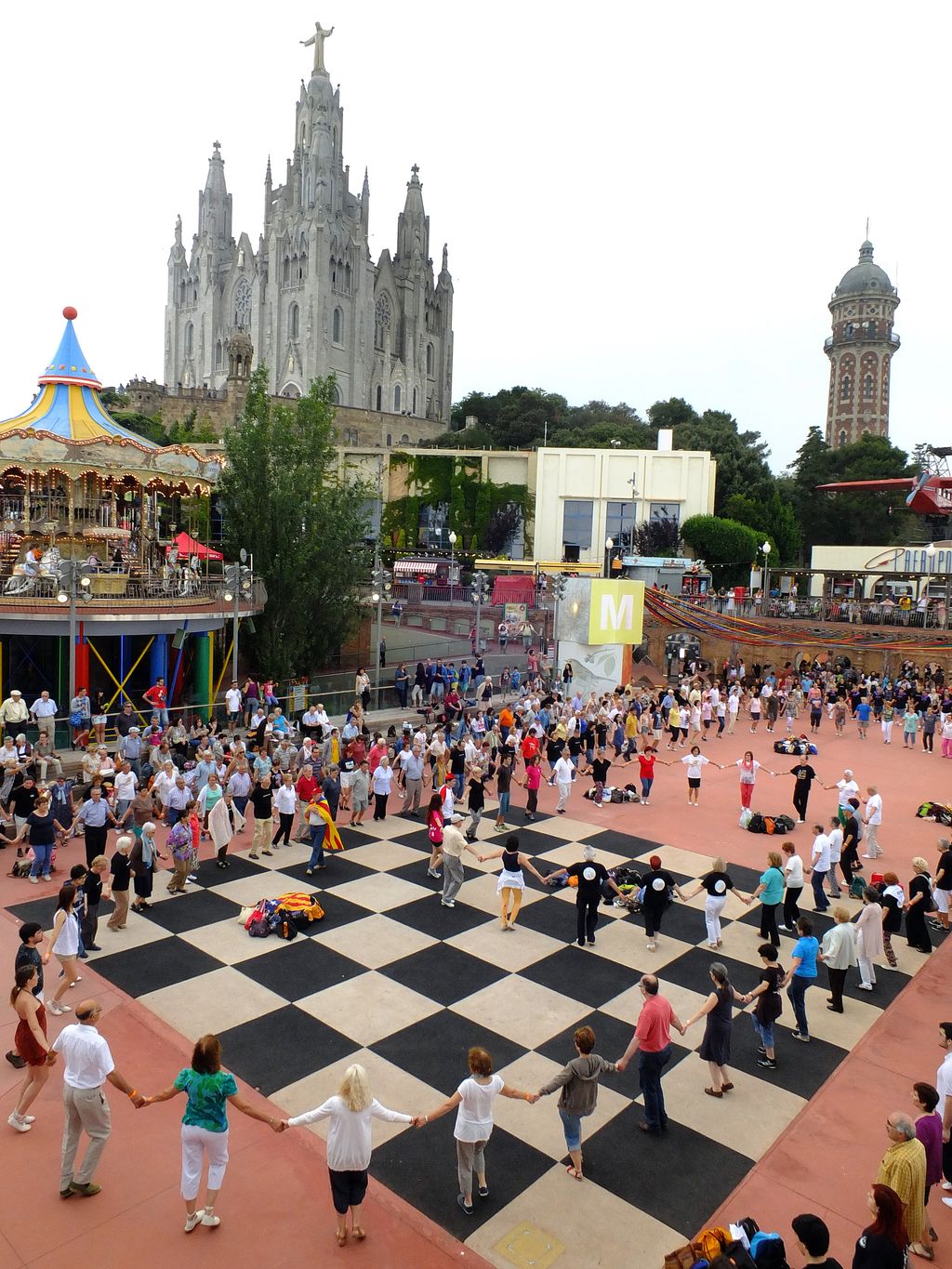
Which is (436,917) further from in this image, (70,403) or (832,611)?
(832,611)

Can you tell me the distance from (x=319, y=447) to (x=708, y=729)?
1543 centimetres

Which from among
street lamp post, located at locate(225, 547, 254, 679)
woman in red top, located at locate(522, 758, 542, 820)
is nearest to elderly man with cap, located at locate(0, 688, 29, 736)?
street lamp post, located at locate(225, 547, 254, 679)

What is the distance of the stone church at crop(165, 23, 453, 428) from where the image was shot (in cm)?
9325

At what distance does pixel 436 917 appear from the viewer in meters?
11.6

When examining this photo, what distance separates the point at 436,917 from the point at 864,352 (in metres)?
108

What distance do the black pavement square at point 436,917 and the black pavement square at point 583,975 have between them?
131 cm

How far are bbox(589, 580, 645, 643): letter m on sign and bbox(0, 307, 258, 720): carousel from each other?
10938 millimetres

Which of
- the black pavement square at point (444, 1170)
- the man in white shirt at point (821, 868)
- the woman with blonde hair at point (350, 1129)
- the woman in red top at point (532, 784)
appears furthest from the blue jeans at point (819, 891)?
the woman with blonde hair at point (350, 1129)

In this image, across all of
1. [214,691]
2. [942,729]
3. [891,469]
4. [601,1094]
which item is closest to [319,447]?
[214,691]

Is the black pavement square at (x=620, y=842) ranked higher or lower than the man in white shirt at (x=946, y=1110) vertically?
lower

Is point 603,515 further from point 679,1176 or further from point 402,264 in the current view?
point 402,264

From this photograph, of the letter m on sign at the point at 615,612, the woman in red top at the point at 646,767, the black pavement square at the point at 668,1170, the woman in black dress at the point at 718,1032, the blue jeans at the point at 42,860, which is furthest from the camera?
the letter m on sign at the point at 615,612

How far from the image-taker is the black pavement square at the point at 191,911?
11.0 meters

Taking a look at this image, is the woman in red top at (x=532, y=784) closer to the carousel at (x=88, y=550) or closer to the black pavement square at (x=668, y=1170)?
the black pavement square at (x=668, y=1170)
